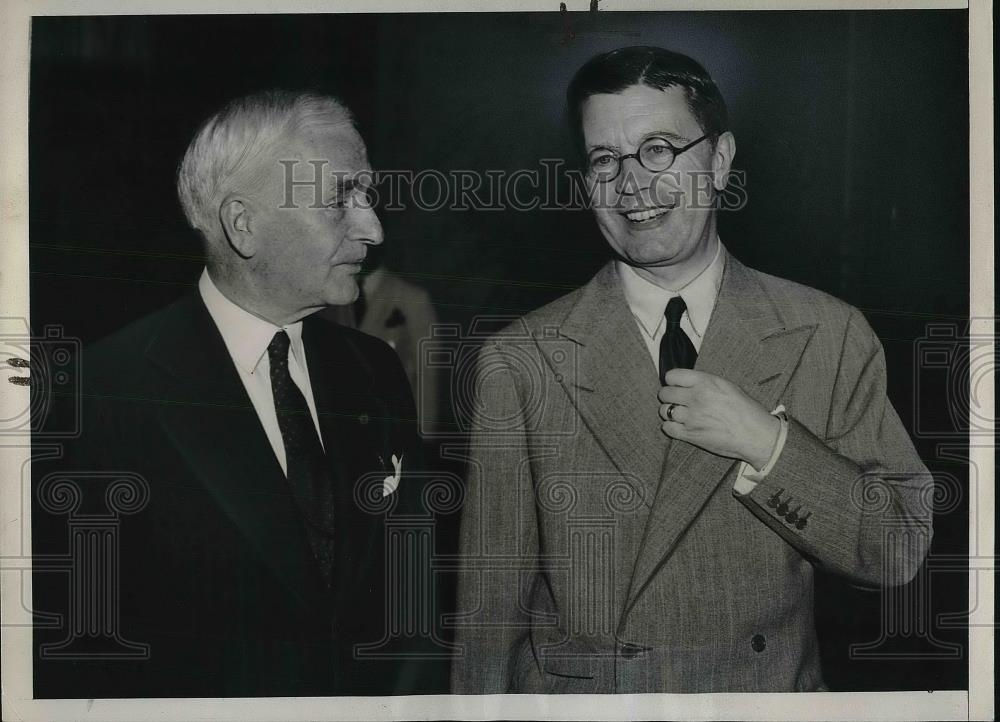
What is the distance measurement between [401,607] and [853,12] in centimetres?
156

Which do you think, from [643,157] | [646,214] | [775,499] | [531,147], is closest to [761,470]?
[775,499]

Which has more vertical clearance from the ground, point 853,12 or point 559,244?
point 853,12

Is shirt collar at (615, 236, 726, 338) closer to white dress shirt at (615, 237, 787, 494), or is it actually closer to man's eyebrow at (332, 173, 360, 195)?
white dress shirt at (615, 237, 787, 494)

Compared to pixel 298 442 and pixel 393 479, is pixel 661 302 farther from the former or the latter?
pixel 298 442

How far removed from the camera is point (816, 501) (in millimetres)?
1872

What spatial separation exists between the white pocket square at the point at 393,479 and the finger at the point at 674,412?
54 cm

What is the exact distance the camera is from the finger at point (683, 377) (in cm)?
188

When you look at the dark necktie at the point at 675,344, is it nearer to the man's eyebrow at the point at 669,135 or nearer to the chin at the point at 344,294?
the man's eyebrow at the point at 669,135

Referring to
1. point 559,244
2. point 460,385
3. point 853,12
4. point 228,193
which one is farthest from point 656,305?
point 228,193

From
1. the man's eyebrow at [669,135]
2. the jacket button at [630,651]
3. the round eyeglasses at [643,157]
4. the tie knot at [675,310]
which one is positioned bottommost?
the jacket button at [630,651]

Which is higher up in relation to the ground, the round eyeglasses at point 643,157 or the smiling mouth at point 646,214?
the round eyeglasses at point 643,157

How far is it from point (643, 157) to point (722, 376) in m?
0.47

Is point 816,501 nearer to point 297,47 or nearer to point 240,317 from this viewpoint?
point 240,317

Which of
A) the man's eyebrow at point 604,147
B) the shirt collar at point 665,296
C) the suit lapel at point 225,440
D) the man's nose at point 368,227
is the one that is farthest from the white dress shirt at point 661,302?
the suit lapel at point 225,440
